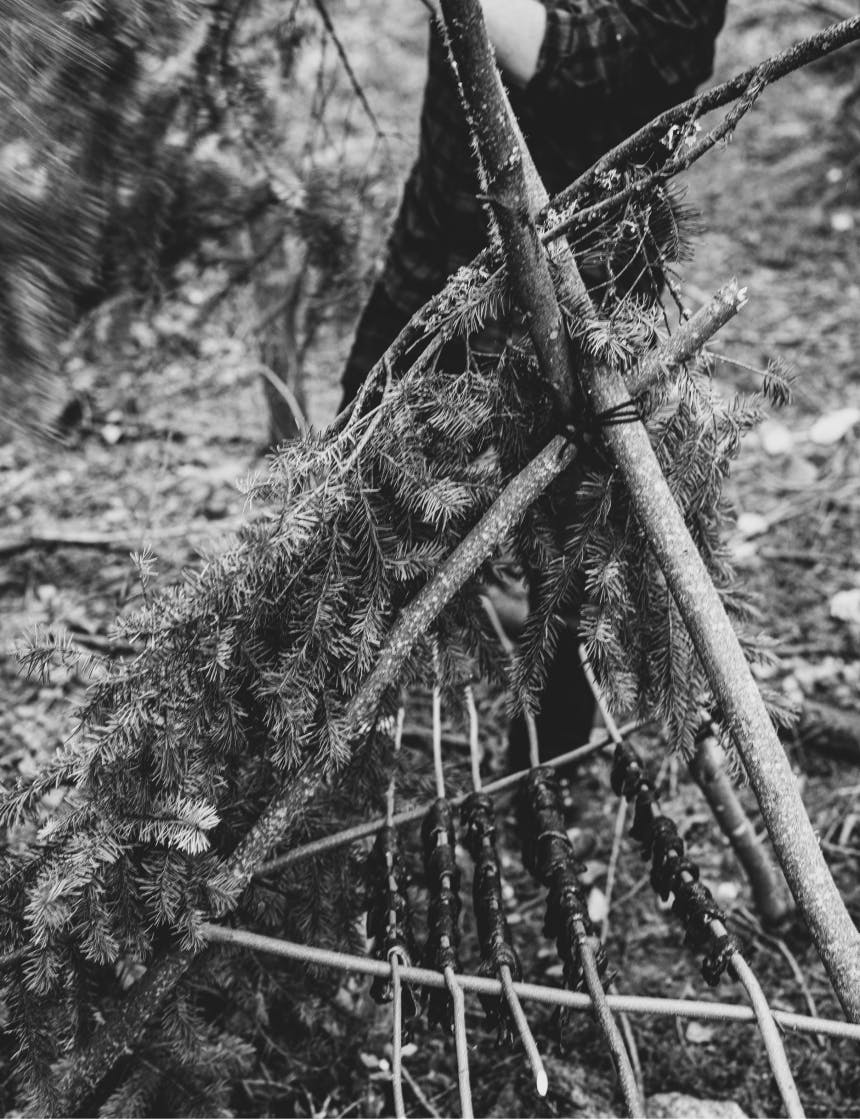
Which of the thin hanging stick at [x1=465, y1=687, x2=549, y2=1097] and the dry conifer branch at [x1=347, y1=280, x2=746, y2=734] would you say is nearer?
the thin hanging stick at [x1=465, y1=687, x2=549, y2=1097]

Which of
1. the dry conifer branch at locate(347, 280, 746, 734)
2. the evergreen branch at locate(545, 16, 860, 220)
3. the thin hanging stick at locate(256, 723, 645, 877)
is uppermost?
the evergreen branch at locate(545, 16, 860, 220)

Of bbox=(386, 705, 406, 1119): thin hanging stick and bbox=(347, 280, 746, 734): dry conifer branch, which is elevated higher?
bbox=(347, 280, 746, 734): dry conifer branch

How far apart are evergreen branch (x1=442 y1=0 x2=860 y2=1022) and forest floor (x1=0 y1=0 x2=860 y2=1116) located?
0.21m

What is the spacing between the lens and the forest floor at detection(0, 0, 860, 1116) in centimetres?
175

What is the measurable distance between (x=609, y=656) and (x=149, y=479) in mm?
2599

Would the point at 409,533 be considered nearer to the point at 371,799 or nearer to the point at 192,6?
the point at 371,799

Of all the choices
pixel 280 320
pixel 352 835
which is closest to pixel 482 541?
pixel 352 835

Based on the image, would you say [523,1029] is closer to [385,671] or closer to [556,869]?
[556,869]

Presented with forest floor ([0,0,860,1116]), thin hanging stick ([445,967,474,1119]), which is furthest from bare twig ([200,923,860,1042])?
forest floor ([0,0,860,1116])

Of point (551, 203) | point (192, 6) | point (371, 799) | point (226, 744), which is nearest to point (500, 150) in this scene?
point (551, 203)

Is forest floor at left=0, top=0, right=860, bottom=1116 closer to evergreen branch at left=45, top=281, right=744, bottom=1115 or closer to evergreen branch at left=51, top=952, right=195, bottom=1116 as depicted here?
evergreen branch at left=45, top=281, right=744, bottom=1115

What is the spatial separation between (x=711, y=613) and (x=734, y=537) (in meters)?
1.57

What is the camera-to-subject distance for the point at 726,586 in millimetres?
1443

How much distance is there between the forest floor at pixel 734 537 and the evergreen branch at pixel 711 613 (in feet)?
0.70
